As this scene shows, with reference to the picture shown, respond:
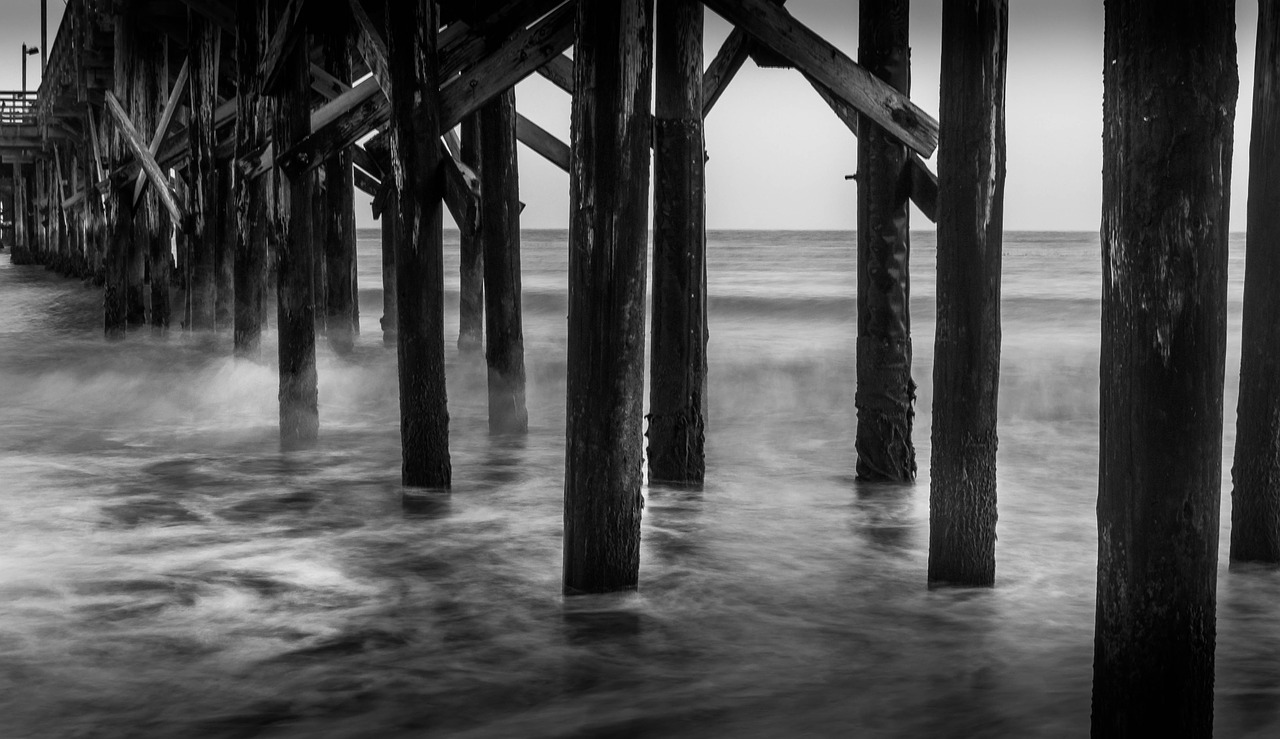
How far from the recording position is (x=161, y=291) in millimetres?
12125

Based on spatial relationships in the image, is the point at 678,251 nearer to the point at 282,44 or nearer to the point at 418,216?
the point at 418,216

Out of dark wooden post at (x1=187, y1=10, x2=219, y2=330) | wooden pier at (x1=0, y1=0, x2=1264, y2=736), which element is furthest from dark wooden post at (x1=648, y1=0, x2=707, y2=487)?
dark wooden post at (x1=187, y1=10, x2=219, y2=330)

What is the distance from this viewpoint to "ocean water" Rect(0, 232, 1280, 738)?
3186 mm

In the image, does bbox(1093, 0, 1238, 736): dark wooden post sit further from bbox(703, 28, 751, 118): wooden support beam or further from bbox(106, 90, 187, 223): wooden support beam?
bbox(106, 90, 187, 223): wooden support beam

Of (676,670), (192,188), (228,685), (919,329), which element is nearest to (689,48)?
(676,670)

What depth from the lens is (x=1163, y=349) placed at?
7.34ft

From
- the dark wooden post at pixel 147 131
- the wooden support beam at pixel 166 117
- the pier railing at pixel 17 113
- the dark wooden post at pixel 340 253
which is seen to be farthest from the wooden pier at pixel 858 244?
the pier railing at pixel 17 113

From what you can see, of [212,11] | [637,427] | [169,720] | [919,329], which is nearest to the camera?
[169,720]

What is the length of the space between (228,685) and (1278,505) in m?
2.91

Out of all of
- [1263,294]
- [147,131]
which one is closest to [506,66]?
[1263,294]

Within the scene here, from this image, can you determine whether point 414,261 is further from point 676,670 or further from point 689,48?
point 676,670

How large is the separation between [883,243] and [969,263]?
4.46 feet

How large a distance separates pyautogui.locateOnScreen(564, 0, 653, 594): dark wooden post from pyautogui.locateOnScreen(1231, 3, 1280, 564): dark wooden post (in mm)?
1631

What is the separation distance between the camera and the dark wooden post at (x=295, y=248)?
5.85m
